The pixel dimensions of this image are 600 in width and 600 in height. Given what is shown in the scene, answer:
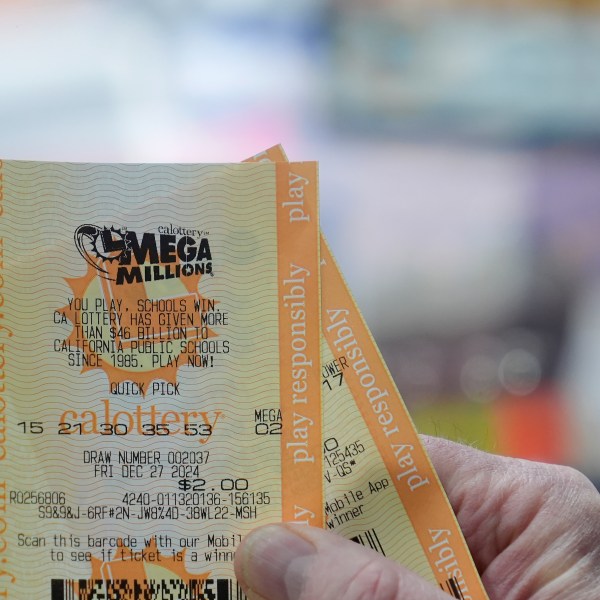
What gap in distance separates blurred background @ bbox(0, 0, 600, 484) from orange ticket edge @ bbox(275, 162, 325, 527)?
46 cm

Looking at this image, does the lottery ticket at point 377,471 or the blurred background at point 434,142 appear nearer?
the lottery ticket at point 377,471

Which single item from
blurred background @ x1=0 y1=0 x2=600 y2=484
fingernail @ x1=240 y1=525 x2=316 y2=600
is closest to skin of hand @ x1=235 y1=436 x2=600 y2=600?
fingernail @ x1=240 y1=525 x2=316 y2=600

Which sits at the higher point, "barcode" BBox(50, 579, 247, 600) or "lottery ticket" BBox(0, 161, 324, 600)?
"lottery ticket" BBox(0, 161, 324, 600)

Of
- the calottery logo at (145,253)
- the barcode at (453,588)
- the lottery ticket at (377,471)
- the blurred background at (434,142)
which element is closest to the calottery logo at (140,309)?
the calottery logo at (145,253)

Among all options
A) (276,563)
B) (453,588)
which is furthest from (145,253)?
(453,588)

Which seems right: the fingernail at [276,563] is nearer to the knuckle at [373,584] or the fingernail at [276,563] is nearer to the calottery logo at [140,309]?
the knuckle at [373,584]

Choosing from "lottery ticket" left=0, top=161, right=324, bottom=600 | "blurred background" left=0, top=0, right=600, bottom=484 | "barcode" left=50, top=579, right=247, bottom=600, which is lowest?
"barcode" left=50, top=579, right=247, bottom=600

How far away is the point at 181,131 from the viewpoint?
3.24 feet

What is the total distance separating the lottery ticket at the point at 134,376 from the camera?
55cm

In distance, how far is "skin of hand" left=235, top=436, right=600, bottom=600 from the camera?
54 centimetres

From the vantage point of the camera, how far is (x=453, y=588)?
0.58 metres

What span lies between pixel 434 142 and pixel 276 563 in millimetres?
796

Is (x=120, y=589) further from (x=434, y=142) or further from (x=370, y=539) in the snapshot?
(x=434, y=142)

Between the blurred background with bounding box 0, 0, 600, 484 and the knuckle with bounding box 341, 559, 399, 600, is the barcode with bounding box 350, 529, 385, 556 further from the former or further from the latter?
the blurred background with bounding box 0, 0, 600, 484
